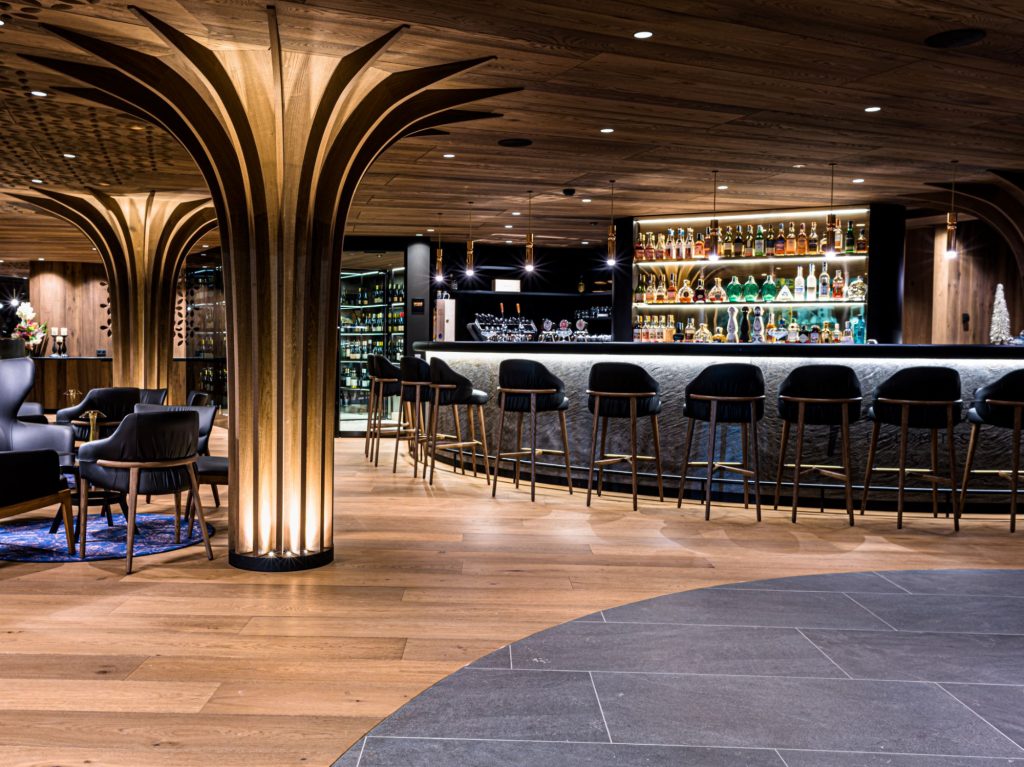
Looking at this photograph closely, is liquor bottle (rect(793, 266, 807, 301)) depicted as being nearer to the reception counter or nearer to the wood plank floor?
the reception counter

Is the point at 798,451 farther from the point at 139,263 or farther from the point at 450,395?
the point at 139,263

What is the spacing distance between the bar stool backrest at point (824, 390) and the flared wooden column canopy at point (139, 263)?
613 centimetres

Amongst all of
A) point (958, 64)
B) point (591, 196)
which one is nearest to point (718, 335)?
point (591, 196)

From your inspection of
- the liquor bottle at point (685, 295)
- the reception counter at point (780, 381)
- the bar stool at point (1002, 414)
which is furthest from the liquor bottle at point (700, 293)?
the bar stool at point (1002, 414)

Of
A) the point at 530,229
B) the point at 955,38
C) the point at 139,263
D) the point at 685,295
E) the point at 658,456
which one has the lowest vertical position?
the point at 658,456

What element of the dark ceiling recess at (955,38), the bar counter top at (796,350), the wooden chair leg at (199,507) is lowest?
the wooden chair leg at (199,507)

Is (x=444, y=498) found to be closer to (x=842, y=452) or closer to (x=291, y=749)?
(x=842, y=452)

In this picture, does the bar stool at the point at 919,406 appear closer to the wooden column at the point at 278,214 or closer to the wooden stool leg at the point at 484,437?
the wooden stool leg at the point at 484,437

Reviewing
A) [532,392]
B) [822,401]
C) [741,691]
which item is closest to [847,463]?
[822,401]

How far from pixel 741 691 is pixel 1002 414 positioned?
12.9 ft

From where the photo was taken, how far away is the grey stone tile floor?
2.60 m

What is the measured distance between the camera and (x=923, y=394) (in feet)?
19.2

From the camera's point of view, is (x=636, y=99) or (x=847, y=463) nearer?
(x=636, y=99)

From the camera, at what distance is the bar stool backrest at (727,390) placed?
6047 mm
